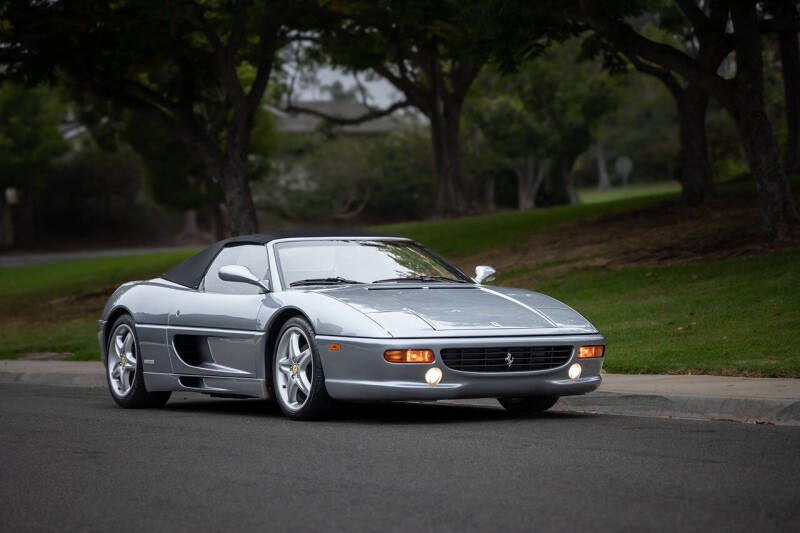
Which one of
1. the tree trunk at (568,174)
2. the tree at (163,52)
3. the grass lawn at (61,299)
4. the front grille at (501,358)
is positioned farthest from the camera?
the tree trunk at (568,174)

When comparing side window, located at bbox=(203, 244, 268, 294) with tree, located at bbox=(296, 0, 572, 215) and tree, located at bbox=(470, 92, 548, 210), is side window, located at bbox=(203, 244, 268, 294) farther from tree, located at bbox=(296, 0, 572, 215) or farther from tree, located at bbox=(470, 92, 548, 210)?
tree, located at bbox=(470, 92, 548, 210)

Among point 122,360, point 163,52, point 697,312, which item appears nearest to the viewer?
point 122,360

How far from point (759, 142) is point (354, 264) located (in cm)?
1194

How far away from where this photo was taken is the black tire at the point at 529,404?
9336 mm

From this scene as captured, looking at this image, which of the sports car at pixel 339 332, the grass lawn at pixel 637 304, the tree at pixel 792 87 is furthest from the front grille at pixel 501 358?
the tree at pixel 792 87

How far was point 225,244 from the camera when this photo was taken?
10586 millimetres

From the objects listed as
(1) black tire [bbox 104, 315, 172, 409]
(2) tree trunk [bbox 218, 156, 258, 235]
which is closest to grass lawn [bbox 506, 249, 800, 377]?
(1) black tire [bbox 104, 315, 172, 409]

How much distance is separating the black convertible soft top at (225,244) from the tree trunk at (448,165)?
2978 cm

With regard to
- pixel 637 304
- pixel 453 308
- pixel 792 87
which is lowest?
pixel 637 304

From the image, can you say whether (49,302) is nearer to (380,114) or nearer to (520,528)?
(380,114)

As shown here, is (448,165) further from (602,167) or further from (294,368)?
(602,167)

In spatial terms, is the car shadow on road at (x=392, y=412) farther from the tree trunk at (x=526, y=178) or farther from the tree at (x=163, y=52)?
the tree trunk at (x=526, y=178)

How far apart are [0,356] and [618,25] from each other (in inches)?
446

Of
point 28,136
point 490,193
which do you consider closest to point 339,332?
point 28,136
